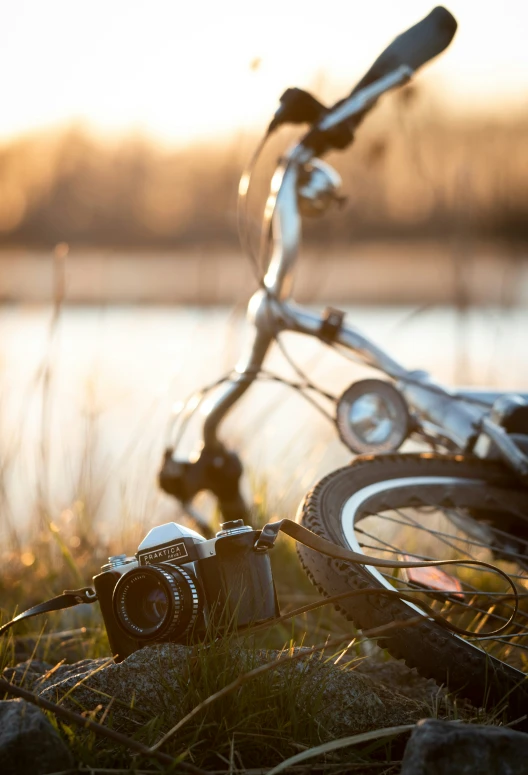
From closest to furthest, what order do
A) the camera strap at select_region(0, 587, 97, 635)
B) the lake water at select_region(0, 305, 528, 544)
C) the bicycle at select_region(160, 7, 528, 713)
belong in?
the camera strap at select_region(0, 587, 97, 635)
the bicycle at select_region(160, 7, 528, 713)
the lake water at select_region(0, 305, 528, 544)

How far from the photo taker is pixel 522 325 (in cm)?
496

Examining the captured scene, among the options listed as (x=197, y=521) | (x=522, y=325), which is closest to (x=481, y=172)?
(x=522, y=325)

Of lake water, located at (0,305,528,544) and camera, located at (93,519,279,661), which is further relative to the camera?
lake water, located at (0,305,528,544)

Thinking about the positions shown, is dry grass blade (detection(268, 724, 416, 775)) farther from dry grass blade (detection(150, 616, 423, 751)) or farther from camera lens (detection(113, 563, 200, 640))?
camera lens (detection(113, 563, 200, 640))

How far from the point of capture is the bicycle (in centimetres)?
174

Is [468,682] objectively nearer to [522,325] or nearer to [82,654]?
[82,654]

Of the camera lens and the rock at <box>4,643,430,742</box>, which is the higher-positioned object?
the camera lens

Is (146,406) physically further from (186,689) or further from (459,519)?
(186,689)

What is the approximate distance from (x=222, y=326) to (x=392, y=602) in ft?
9.03

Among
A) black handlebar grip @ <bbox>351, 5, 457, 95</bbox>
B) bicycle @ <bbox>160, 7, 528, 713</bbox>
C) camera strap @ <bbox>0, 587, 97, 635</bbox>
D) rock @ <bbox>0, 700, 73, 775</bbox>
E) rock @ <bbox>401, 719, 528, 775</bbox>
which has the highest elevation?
black handlebar grip @ <bbox>351, 5, 457, 95</bbox>

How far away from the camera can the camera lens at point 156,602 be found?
1501 millimetres

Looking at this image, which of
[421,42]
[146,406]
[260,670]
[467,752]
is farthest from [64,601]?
[146,406]

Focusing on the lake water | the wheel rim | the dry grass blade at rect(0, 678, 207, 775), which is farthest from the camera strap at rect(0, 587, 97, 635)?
the lake water

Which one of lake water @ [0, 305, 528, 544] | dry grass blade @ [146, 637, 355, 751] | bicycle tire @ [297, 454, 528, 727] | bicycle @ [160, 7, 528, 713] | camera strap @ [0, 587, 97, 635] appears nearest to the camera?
dry grass blade @ [146, 637, 355, 751]
